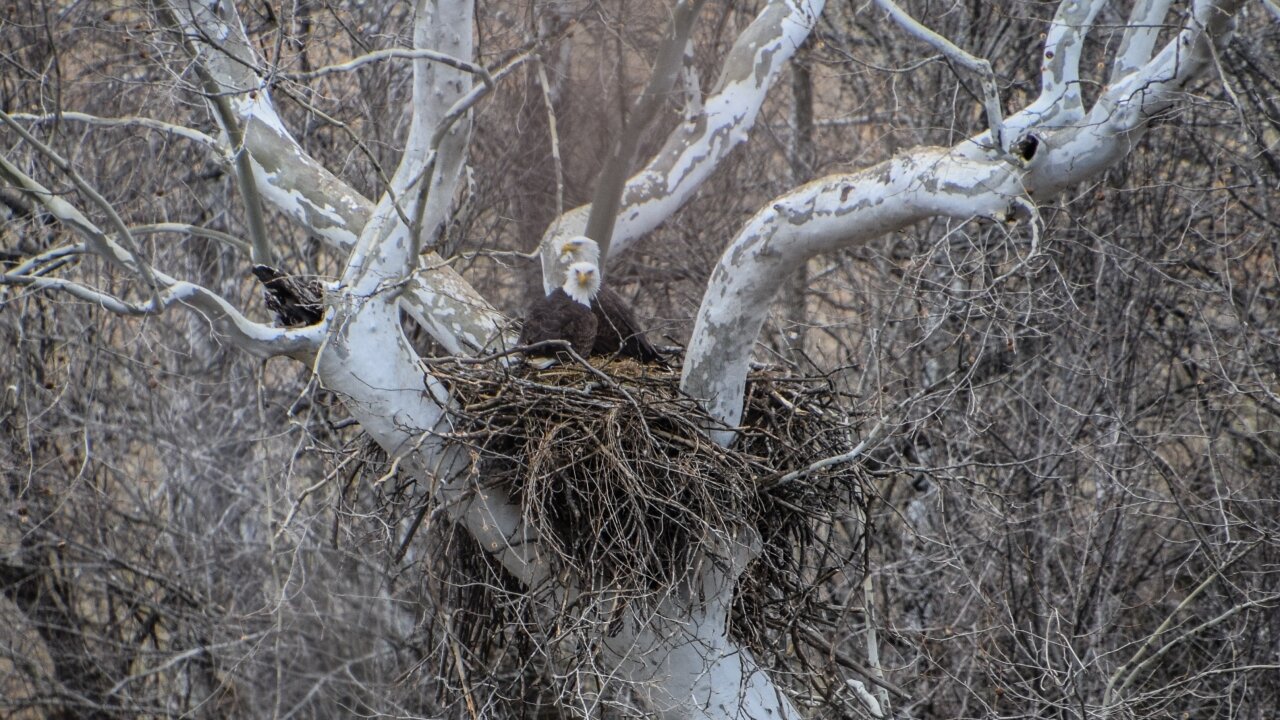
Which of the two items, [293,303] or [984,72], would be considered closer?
[984,72]

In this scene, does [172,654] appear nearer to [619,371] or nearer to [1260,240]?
[619,371]

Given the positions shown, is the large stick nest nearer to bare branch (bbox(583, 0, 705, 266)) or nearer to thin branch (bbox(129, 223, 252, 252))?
thin branch (bbox(129, 223, 252, 252))

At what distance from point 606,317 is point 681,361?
1.21 ft

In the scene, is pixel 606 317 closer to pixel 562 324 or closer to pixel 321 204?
pixel 562 324

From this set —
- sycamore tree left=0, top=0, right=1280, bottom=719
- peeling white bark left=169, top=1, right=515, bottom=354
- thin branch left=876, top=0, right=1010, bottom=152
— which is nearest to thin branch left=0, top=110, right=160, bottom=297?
sycamore tree left=0, top=0, right=1280, bottom=719

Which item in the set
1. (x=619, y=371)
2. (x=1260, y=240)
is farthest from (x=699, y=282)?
(x=619, y=371)

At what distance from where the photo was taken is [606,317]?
5711 mm

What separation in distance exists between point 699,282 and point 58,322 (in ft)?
13.7

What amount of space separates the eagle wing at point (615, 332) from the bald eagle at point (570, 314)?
0.06 m

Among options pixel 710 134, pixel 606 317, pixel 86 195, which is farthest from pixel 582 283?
pixel 86 195

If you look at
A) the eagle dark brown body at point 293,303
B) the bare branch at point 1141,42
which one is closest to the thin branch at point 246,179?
the eagle dark brown body at point 293,303

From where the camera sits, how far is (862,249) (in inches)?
352

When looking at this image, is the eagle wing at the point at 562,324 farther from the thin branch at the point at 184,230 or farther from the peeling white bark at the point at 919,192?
the thin branch at the point at 184,230

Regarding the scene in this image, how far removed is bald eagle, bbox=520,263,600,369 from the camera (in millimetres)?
5410
